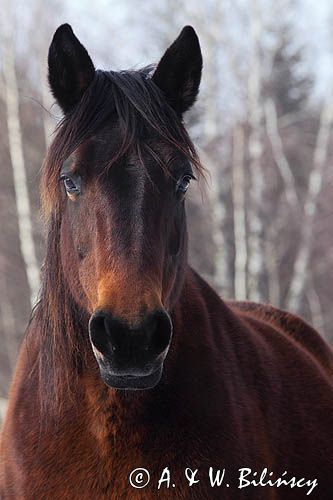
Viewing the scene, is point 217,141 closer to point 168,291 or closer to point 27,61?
point 27,61

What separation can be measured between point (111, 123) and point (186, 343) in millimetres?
953

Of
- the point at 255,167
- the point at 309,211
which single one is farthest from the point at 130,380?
the point at 309,211

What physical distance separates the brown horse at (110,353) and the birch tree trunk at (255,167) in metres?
11.1

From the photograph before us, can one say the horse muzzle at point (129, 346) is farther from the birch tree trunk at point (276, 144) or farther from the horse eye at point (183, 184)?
the birch tree trunk at point (276, 144)

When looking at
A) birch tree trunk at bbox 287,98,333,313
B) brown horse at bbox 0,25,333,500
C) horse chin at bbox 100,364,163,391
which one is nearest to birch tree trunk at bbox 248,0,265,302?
birch tree trunk at bbox 287,98,333,313

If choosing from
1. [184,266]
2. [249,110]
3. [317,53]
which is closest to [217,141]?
[249,110]

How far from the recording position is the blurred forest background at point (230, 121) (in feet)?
49.6

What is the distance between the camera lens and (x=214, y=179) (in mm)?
14836

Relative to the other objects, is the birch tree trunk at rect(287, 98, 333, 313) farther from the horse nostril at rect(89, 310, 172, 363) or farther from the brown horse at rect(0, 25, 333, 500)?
the horse nostril at rect(89, 310, 172, 363)

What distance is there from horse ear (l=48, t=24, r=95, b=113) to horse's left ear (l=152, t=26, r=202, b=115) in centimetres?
30

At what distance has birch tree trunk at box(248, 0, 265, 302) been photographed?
14.5m

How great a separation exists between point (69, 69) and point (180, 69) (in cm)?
47

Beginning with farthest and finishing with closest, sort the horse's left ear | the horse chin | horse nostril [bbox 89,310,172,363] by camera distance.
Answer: the horse's left ear → the horse chin → horse nostril [bbox 89,310,172,363]

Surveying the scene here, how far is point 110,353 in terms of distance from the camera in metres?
2.50
